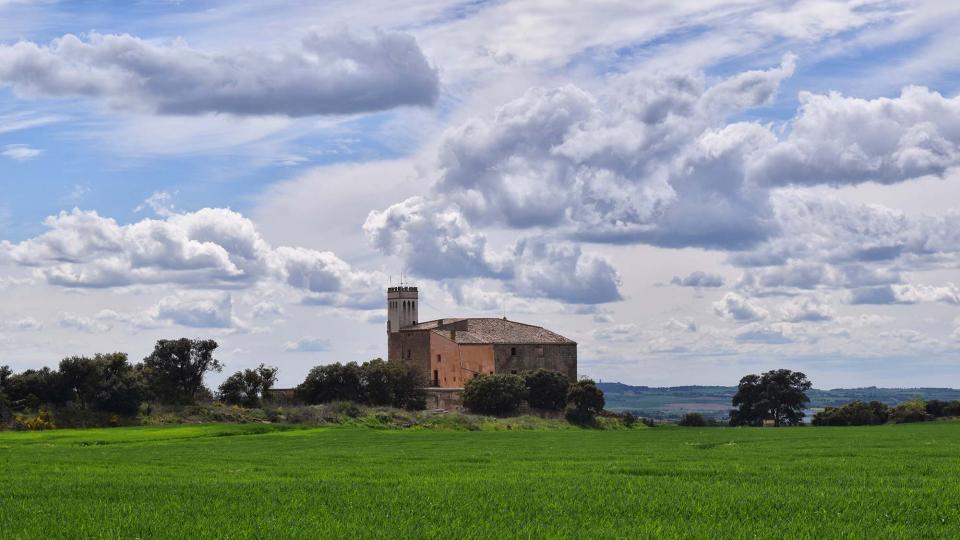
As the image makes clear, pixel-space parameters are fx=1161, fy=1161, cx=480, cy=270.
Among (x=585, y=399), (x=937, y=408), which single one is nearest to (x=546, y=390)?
(x=585, y=399)

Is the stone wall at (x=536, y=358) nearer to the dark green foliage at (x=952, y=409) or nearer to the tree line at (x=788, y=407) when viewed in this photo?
the tree line at (x=788, y=407)

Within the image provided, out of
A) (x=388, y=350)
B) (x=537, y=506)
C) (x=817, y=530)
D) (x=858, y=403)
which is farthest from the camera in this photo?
(x=388, y=350)

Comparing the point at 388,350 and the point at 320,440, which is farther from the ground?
the point at 388,350

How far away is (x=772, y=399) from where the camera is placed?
4188 inches

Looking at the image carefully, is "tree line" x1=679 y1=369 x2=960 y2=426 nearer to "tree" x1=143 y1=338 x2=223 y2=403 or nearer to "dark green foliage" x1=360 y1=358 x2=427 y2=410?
"dark green foliage" x1=360 y1=358 x2=427 y2=410

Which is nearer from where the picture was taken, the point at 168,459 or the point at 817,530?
the point at 817,530

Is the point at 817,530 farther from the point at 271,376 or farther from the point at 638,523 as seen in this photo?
the point at 271,376

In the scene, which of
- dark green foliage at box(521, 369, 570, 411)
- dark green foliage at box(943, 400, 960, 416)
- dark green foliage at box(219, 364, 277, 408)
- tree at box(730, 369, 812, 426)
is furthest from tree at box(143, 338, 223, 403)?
dark green foliage at box(943, 400, 960, 416)

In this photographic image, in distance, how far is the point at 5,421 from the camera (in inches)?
2835

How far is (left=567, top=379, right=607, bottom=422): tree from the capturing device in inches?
3858

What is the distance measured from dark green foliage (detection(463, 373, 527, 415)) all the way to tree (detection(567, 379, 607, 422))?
4.37 metres

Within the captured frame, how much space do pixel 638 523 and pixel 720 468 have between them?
12.8 metres

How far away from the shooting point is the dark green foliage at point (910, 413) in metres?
102

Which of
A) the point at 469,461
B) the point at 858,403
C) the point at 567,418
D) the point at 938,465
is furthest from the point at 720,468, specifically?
the point at 858,403
